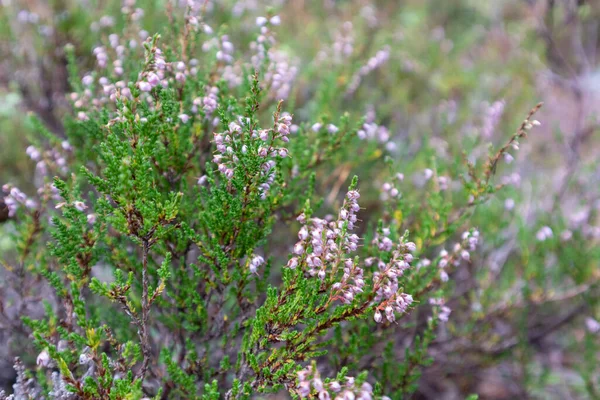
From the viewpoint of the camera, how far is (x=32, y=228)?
2.73 metres

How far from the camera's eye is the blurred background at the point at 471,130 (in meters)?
3.82

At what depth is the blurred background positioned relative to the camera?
3816mm

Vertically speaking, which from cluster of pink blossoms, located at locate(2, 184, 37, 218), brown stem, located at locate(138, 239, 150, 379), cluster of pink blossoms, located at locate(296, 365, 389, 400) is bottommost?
→ cluster of pink blossoms, located at locate(296, 365, 389, 400)

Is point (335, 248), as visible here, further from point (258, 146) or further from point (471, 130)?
point (471, 130)

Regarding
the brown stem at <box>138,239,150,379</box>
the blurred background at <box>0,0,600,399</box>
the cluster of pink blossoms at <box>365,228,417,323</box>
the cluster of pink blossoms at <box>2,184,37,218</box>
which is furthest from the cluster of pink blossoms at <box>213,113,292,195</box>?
the cluster of pink blossoms at <box>2,184,37,218</box>

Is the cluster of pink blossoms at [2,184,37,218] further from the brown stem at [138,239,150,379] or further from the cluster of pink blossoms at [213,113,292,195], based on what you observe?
the cluster of pink blossoms at [213,113,292,195]

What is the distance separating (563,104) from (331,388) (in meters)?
9.63

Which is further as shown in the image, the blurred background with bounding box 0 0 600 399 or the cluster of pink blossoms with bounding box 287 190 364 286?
the blurred background with bounding box 0 0 600 399

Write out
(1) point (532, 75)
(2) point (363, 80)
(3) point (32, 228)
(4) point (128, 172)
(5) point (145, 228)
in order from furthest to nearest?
(1) point (532, 75)
(2) point (363, 80)
(3) point (32, 228)
(5) point (145, 228)
(4) point (128, 172)

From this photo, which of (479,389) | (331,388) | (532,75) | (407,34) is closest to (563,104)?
(532,75)

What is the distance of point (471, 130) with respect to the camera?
5406 millimetres

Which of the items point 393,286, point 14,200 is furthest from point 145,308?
point 14,200

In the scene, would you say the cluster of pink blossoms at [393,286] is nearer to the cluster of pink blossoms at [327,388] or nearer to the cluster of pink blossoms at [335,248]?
the cluster of pink blossoms at [335,248]

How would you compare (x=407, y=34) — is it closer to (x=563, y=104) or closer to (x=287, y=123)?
(x=563, y=104)
